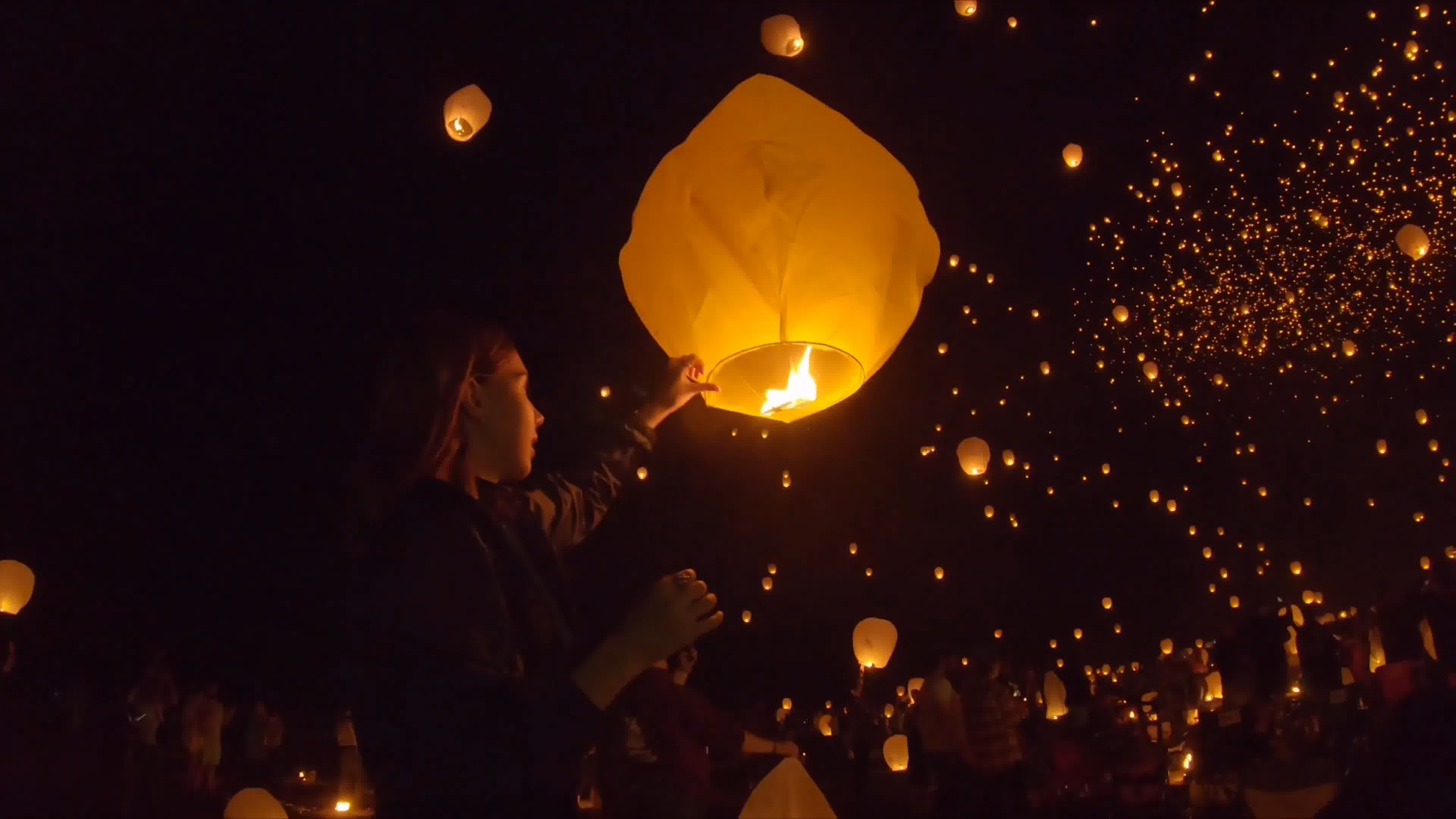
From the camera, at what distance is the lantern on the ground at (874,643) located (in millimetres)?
8414

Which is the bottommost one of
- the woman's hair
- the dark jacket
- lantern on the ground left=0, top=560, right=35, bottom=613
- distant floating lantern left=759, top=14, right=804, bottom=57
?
the dark jacket

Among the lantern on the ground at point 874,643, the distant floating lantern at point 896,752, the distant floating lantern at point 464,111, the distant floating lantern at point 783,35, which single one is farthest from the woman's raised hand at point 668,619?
the lantern on the ground at point 874,643

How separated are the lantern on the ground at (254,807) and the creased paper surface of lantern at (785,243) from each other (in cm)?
316

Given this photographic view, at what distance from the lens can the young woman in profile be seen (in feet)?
4.02

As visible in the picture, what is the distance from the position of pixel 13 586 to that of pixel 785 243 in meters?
9.33

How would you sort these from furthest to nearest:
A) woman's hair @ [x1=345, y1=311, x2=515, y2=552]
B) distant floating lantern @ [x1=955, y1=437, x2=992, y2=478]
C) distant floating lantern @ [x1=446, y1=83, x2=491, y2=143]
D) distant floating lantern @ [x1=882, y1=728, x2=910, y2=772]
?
1. distant floating lantern @ [x1=882, y1=728, x2=910, y2=772]
2. distant floating lantern @ [x1=955, y1=437, x2=992, y2=478]
3. distant floating lantern @ [x1=446, y1=83, x2=491, y2=143]
4. woman's hair @ [x1=345, y1=311, x2=515, y2=552]

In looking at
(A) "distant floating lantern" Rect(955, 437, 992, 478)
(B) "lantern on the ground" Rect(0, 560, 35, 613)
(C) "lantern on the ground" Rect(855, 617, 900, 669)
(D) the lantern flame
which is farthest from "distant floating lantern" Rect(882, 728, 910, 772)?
(B) "lantern on the ground" Rect(0, 560, 35, 613)

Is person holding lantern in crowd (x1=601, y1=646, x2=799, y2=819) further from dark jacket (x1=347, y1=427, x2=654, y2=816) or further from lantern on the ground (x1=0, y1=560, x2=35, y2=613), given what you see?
lantern on the ground (x1=0, y1=560, x2=35, y2=613)

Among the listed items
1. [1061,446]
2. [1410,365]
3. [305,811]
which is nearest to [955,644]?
[1061,446]

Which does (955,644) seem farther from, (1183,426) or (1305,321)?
(1305,321)

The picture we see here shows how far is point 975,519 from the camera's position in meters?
13.7

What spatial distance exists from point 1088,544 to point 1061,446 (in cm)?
271

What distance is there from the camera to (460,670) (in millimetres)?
1258

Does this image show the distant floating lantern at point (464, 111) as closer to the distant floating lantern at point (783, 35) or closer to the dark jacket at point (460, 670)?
the distant floating lantern at point (783, 35)
